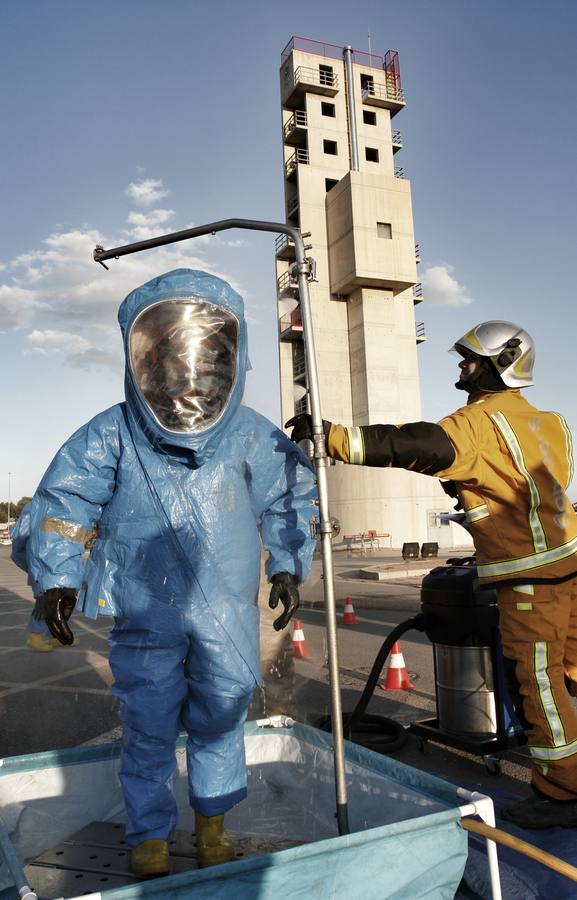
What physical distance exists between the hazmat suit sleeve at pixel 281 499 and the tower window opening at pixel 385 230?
28193 mm

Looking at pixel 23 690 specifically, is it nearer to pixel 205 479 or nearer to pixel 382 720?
pixel 382 720

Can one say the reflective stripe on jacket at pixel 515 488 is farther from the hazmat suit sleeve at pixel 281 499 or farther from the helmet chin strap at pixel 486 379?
the hazmat suit sleeve at pixel 281 499

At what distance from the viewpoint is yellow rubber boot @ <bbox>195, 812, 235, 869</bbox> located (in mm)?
2322

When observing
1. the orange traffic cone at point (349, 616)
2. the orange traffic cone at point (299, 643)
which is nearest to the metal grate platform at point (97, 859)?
the orange traffic cone at point (299, 643)

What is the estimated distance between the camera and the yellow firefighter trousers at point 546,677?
274 cm

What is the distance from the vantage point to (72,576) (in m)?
2.31

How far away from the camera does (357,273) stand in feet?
92.6

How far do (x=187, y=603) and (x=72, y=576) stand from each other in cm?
40

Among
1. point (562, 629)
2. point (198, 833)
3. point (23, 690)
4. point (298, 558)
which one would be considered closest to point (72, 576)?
point (298, 558)

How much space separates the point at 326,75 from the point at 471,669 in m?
34.3

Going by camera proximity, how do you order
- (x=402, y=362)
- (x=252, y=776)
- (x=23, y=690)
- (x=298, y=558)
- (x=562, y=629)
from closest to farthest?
(x=298, y=558)
(x=562, y=629)
(x=252, y=776)
(x=23, y=690)
(x=402, y=362)

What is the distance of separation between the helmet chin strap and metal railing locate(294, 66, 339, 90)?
106 feet

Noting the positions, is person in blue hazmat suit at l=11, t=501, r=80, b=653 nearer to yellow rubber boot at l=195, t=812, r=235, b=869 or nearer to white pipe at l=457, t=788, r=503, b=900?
yellow rubber boot at l=195, t=812, r=235, b=869

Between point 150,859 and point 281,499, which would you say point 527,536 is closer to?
point 281,499
